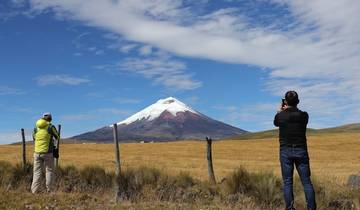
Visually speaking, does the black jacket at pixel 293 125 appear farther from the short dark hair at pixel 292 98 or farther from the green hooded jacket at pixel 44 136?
the green hooded jacket at pixel 44 136

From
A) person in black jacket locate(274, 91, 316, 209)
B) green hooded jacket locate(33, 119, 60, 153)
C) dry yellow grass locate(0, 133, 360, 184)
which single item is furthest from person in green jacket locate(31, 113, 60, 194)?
person in black jacket locate(274, 91, 316, 209)

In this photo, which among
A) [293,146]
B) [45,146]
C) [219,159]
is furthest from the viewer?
[219,159]

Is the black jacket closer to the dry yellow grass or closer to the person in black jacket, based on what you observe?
the person in black jacket

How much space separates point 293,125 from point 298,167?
0.75 metres

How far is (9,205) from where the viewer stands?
10648 millimetres

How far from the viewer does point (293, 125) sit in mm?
9773

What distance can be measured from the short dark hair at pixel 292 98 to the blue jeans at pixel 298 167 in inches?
31.1

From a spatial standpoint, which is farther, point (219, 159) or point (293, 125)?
point (219, 159)

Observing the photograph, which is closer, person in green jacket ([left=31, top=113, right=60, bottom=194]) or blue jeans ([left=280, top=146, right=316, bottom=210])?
blue jeans ([left=280, top=146, right=316, bottom=210])

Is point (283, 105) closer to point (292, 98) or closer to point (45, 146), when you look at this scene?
point (292, 98)

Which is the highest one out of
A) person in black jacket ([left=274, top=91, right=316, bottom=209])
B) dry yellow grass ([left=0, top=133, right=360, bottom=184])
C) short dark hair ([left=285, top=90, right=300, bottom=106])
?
short dark hair ([left=285, top=90, right=300, bottom=106])

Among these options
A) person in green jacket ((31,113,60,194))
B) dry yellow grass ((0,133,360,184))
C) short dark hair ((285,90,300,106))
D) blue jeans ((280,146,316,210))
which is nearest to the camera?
blue jeans ((280,146,316,210))

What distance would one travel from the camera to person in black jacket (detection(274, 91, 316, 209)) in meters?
9.72

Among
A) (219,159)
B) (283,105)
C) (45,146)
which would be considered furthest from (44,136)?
(219,159)
